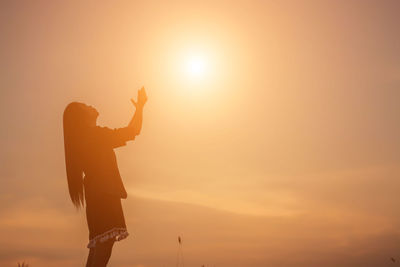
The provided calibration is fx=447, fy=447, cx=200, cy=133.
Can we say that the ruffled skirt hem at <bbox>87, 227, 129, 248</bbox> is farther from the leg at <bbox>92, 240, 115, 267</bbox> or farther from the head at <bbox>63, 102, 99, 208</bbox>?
the head at <bbox>63, 102, 99, 208</bbox>

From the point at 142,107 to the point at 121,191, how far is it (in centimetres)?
147

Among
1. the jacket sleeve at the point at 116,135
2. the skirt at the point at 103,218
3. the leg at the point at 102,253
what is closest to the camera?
the leg at the point at 102,253

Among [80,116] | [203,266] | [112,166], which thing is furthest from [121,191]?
[203,266]

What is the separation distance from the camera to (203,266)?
28.1 feet

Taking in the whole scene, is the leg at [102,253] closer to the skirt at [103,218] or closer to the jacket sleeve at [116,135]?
the skirt at [103,218]

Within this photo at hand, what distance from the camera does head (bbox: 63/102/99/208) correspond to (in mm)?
7027

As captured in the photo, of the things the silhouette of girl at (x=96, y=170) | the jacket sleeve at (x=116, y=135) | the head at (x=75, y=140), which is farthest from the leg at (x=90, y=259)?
the jacket sleeve at (x=116, y=135)

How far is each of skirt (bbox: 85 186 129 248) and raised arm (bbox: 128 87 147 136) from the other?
1167 millimetres

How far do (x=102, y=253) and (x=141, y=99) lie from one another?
2.61 meters

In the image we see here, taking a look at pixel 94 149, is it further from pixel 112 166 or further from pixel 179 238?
pixel 179 238

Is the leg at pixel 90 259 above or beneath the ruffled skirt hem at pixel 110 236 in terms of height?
beneath

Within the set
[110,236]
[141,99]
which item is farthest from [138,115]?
[110,236]

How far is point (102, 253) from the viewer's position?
Answer: 6.46 meters

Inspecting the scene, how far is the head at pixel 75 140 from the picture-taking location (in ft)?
23.1
